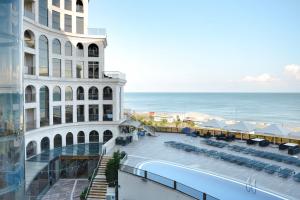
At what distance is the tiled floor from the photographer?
19547 mm

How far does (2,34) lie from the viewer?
13.5 feet

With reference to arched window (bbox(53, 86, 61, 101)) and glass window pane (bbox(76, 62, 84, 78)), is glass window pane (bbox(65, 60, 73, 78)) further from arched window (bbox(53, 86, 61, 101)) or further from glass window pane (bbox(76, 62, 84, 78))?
arched window (bbox(53, 86, 61, 101))

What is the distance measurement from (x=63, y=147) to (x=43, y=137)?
2.52 meters

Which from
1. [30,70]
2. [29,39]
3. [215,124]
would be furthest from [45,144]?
[215,124]

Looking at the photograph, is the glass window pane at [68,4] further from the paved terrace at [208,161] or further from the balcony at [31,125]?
the paved terrace at [208,161]

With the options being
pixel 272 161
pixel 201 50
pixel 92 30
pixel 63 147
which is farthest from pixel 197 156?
pixel 201 50

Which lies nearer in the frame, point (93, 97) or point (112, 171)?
point (112, 171)

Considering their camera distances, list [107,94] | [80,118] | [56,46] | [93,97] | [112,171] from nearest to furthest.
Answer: [112,171] < [56,46] < [80,118] < [93,97] < [107,94]

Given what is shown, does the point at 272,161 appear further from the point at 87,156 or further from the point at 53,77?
the point at 53,77

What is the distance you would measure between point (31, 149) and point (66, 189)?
5.49 meters

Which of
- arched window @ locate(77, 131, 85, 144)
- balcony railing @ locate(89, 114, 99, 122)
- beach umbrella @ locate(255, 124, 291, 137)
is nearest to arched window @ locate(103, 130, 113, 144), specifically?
balcony railing @ locate(89, 114, 99, 122)

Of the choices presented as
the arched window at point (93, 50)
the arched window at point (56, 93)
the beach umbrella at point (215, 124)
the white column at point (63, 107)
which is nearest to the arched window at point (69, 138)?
the white column at point (63, 107)

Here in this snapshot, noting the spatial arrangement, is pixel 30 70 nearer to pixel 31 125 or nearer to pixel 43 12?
pixel 31 125

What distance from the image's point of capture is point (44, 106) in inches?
1017
